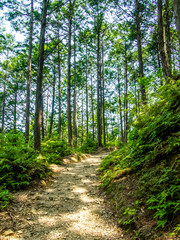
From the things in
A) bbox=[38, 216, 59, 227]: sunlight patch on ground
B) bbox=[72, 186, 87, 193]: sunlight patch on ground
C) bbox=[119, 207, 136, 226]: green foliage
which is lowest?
bbox=[72, 186, 87, 193]: sunlight patch on ground

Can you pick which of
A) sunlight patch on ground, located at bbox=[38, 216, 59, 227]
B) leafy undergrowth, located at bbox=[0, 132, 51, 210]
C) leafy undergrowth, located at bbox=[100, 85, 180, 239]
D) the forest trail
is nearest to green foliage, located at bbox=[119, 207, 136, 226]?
leafy undergrowth, located at bbox=[100, 85, 180, 239]

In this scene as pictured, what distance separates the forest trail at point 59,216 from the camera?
7.66 feet

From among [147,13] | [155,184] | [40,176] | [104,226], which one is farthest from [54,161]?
[147,13]

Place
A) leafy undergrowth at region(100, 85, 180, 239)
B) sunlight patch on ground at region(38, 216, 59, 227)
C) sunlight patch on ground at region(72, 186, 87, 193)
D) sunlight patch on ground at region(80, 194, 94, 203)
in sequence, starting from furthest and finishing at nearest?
sunlight patch on ground at region(72, 186, 87, 193)
sunlight patch on ground at region(80, 194, 94, 203)
sunlight patch on ground at region(38, 216, 59, 227)
leafy undergrowth at region(100, 85, 180, 239)

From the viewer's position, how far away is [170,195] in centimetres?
210

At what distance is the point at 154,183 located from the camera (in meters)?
2.52

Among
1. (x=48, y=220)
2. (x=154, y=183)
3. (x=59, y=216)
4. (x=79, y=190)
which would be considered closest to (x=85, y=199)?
(x=79, y=190)

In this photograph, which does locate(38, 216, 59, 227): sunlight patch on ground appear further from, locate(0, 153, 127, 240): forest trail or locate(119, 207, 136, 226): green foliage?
locate(119, 207, 136, 226): green foliage

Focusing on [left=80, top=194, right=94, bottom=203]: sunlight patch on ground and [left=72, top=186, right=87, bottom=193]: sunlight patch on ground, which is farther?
[left=72, top=186, right=87, bottom=193]: sunlight patch on ground

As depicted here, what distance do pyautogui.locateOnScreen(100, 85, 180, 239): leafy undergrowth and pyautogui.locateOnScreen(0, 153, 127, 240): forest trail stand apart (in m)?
0.35

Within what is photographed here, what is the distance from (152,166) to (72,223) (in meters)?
1.88

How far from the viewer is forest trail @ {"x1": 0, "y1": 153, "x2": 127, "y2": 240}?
234 centimetres

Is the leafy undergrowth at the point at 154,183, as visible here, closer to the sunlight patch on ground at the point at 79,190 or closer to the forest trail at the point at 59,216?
the forest trail at the point at 59,216

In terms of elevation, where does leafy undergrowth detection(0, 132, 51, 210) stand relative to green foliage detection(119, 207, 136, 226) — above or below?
above
